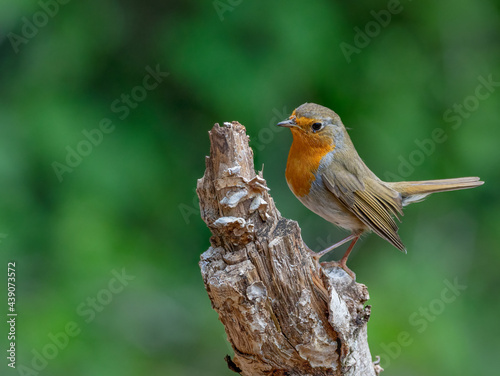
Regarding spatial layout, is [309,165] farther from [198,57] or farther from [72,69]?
[72,69]

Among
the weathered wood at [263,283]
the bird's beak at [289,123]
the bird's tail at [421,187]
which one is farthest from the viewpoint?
the bird's tail at [421,187]

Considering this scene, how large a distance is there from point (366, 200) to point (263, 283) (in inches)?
67.5

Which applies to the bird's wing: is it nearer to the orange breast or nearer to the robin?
the robin

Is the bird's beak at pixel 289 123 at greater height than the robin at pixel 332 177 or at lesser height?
greater

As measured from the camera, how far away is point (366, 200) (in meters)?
4.50

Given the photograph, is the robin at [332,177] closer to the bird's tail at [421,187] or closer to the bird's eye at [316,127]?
the bird's eye at [316,127]

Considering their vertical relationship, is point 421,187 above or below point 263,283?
above

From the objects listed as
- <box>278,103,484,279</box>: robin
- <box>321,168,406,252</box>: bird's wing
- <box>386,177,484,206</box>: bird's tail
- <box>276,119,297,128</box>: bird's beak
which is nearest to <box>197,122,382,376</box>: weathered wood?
<box>276,119,297,128</box>: bird's beak

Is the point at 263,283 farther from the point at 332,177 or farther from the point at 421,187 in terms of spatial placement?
the point at 421,187

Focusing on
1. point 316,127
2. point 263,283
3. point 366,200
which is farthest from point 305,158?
point 263,283

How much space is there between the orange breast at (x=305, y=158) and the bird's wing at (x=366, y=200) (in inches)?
4.4

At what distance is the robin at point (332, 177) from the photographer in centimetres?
426

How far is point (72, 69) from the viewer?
5.39 metres

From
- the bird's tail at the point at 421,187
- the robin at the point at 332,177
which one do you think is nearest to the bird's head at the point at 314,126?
the robin at the point at 332,177
